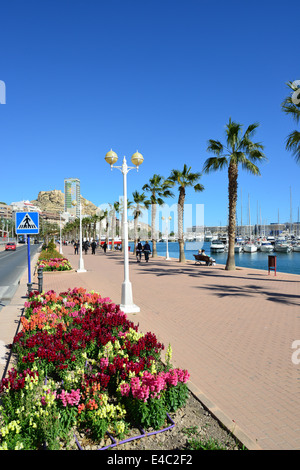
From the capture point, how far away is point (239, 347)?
584 cm

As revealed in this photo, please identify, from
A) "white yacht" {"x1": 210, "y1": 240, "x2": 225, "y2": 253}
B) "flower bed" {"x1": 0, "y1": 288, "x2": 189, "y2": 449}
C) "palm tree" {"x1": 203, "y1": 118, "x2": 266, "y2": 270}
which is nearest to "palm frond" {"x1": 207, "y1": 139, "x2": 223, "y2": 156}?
"palm tree" {"x1": 203, "y1": 118, "x2": 266, "y2": 270}

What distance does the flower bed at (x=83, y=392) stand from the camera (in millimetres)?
3113

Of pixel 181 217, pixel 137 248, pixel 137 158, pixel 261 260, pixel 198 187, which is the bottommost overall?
pixel 261 260

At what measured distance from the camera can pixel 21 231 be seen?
34.1 ft

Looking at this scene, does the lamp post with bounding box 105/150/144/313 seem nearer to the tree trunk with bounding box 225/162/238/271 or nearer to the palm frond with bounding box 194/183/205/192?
the tree trunk with bounding box 225/162/238/271

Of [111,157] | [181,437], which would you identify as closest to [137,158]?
[111,157]

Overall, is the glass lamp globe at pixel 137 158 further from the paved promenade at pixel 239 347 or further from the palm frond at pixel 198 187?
the palm frond at pixel 198 187

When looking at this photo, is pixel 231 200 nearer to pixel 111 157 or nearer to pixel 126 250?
pixel 111 157

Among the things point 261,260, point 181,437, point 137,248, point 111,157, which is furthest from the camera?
point 261,260

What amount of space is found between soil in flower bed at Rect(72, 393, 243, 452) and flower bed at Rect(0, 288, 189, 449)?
0.28 feet

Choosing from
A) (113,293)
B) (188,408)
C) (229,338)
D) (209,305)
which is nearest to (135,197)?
(113,293)

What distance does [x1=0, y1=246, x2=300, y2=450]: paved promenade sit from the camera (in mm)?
3531

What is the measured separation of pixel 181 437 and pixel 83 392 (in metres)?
1.23
